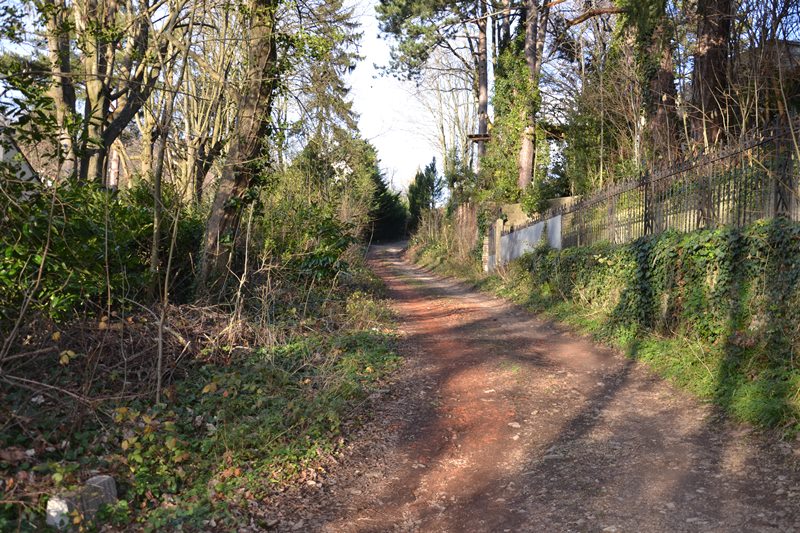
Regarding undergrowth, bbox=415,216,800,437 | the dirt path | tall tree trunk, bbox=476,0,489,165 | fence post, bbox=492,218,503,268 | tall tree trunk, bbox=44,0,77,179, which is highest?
tall tree trunk, bbox=476,0,489,165

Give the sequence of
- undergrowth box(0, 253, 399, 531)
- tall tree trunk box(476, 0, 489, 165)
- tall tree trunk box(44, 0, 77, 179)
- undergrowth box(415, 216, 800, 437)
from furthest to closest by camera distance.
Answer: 1. tall tree trunk box(476, 0, 489, 165)
2. tall tree trunk box(44, 0, 77, 179)
3. undergrowth box(415, 216, 800, 437)
4. undergrowth box(0, 253, 399, 531)

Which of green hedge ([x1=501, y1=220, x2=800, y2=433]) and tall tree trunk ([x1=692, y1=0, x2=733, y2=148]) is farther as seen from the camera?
tall tree trunk ([x1=692, y1=0, x2=733, y2=148])

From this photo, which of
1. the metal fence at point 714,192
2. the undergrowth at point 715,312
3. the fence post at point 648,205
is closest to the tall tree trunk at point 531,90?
the metal fence at point 714,192

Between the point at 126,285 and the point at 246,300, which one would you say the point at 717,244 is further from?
Answer: the point at 126,285

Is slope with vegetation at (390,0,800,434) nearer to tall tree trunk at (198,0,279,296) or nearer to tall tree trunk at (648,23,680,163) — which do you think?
tall tree trunk at (648,23,680,163)

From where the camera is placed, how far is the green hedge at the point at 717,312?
19.3 ft

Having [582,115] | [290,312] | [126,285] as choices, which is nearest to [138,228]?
[126,285]

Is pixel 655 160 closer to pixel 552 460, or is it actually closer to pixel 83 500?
pixel 552 460

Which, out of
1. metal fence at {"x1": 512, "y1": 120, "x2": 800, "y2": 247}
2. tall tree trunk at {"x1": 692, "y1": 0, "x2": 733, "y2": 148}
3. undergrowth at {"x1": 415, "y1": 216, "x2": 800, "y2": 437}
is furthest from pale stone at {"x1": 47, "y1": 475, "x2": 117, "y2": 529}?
tall tree trunk at {"x1": 692, "y1": 0, "x2": 733, "y2": 148}

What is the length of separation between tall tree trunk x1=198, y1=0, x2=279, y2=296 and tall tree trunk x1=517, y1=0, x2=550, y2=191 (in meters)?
13.4

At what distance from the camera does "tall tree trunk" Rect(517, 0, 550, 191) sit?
21.9 metres

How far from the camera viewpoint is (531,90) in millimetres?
21953

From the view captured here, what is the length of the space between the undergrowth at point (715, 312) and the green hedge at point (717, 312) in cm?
1

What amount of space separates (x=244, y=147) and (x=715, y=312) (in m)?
7.60
